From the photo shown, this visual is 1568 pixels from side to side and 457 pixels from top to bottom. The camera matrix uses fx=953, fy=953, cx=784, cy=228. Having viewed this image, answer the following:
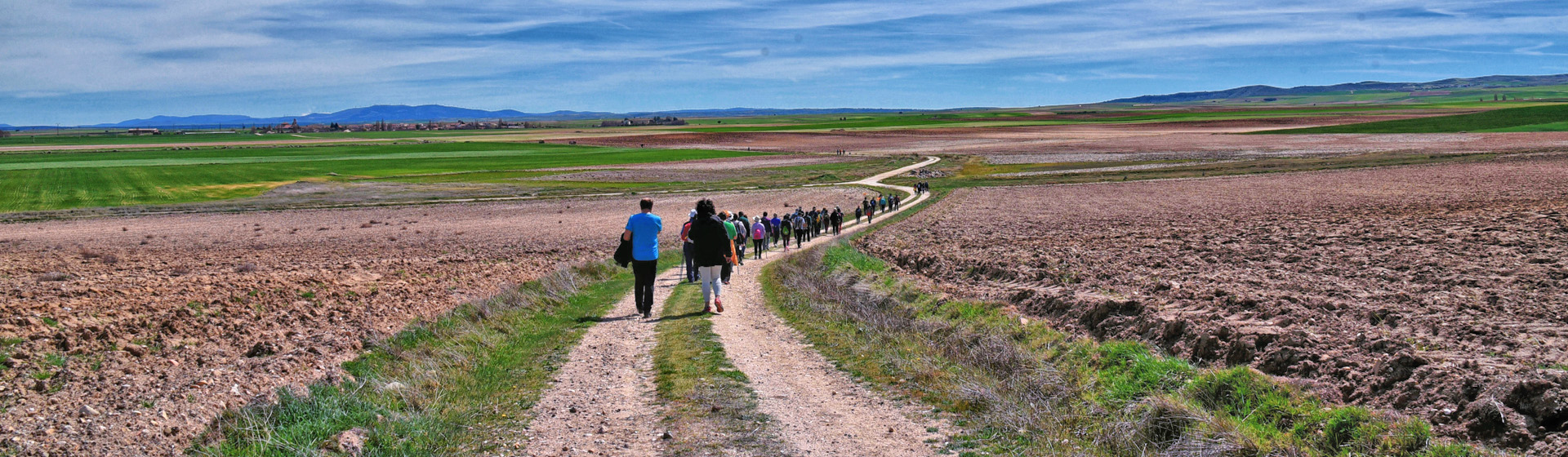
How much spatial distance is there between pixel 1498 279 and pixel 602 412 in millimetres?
10985

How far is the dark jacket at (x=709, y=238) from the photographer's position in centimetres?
1368

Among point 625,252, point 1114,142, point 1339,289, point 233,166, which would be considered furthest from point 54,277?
point 1114,142

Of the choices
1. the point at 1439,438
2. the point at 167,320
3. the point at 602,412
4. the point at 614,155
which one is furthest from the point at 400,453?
the point at 614,155

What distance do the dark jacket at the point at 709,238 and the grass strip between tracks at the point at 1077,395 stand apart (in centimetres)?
159

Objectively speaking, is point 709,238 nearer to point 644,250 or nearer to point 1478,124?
point 644,250

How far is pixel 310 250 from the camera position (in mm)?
28500

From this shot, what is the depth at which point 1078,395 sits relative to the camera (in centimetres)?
853

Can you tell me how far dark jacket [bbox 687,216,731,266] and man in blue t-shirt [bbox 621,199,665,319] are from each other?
64 centimetres

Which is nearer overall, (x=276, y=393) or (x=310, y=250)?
(x=276, y=393)

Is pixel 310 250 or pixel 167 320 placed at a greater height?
pixel 167 320

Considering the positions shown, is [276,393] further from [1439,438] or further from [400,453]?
[1439,438]

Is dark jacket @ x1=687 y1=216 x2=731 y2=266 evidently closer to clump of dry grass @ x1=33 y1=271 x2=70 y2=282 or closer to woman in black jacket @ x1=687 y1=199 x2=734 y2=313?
woman in black jacket @ x1=687 y1=199 x2=734 y2=313

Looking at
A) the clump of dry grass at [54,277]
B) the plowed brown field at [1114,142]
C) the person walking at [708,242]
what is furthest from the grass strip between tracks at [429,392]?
the plowed brown field at [1114,142]

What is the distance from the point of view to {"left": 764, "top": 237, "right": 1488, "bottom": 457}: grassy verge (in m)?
6.64
